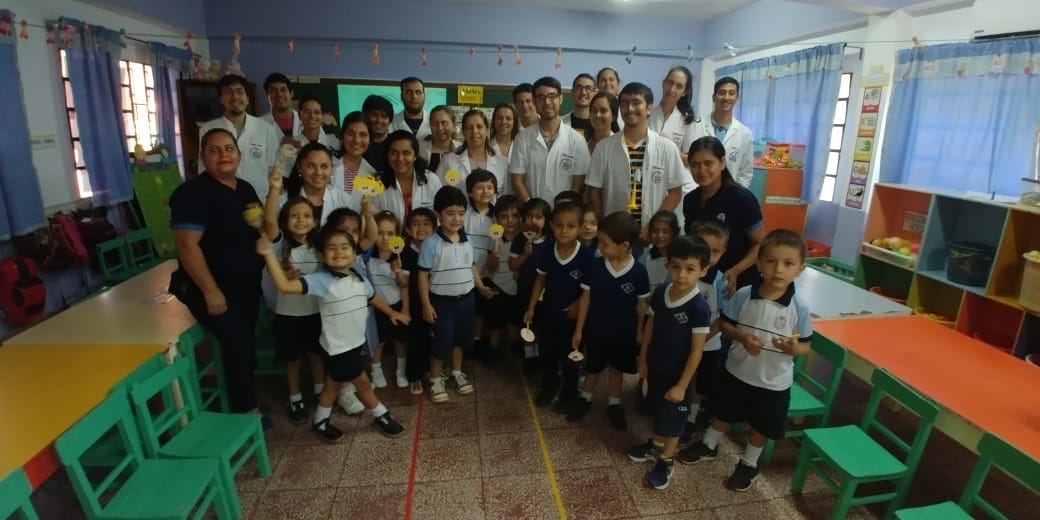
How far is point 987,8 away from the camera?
3.33 m

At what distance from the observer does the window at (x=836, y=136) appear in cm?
460

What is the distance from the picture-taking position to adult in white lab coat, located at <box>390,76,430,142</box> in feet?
10.4

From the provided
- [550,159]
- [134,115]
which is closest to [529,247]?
[550,159]

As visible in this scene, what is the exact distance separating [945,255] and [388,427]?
373cm

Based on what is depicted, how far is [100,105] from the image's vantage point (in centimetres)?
426

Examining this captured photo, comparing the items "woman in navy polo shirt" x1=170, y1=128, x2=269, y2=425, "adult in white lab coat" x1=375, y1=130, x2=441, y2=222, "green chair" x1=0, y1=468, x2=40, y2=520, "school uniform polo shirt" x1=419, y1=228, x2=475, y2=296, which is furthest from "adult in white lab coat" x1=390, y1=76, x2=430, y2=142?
"green chair" x1=0, y1=468, x2=40, y2=520

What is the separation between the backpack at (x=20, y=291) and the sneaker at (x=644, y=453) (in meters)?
4.10

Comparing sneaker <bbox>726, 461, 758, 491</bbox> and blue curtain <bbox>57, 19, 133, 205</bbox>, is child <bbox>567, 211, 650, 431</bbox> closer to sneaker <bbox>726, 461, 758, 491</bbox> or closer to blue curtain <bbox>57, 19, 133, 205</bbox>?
sneaker <bbox>726, 461, 758, 491</bbox>

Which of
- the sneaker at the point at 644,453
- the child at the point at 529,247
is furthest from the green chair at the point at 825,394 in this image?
the child at the point at 529,247

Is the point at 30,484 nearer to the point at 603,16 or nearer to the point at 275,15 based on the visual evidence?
the point at 275,15

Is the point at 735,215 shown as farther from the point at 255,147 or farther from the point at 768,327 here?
the point at 255,147

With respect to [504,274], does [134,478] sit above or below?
below

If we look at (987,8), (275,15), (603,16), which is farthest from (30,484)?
(603,16)

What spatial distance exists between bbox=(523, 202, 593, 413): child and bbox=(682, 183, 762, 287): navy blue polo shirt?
0.56 m
